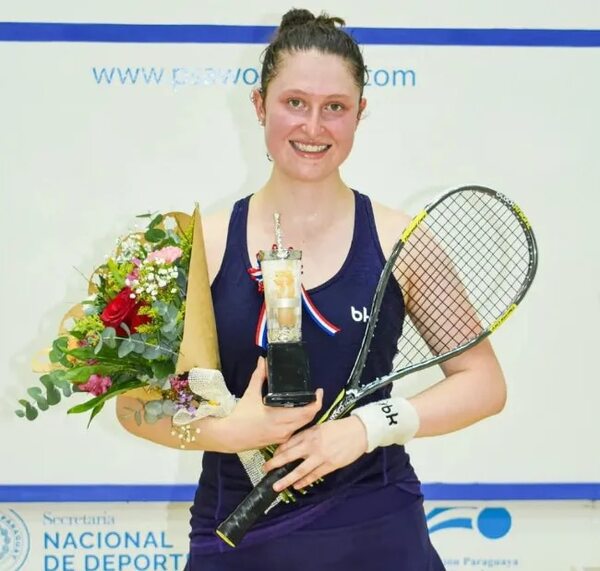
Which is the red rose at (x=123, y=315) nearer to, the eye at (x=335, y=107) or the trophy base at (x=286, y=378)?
the trophy base at (x=286, y=378)

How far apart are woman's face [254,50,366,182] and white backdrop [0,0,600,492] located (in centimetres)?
103

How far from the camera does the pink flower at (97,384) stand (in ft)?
4.32

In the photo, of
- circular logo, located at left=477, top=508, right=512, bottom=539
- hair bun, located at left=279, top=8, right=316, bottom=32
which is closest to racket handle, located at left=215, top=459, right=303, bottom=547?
hair bun, located at left=279, top=8, right=316, bottom=32

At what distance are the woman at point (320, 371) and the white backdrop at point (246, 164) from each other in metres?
0.97

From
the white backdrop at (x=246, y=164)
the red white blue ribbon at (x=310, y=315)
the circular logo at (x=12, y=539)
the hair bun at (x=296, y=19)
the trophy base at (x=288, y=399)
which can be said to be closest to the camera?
the trophy base at (x=288, y=399)

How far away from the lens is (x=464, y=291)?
1491 mm

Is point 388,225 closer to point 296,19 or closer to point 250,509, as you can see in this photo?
point 296,19

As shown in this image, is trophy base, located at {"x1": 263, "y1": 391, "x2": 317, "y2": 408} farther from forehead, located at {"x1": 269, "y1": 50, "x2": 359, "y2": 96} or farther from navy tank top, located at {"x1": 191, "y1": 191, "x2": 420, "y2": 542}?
forehead, located at {"x1": 269, "y1": 50, "x2": 359, "y2": 96}

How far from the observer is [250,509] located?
134 cm

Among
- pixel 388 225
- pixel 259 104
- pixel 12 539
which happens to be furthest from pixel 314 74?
pixel 12 539

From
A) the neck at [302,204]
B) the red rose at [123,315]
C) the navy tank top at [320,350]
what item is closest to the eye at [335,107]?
the neck at [302,204]

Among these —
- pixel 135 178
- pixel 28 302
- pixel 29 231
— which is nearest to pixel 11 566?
pixel 28 302

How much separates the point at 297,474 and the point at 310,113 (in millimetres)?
570

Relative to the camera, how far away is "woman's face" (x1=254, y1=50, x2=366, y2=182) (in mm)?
1420
